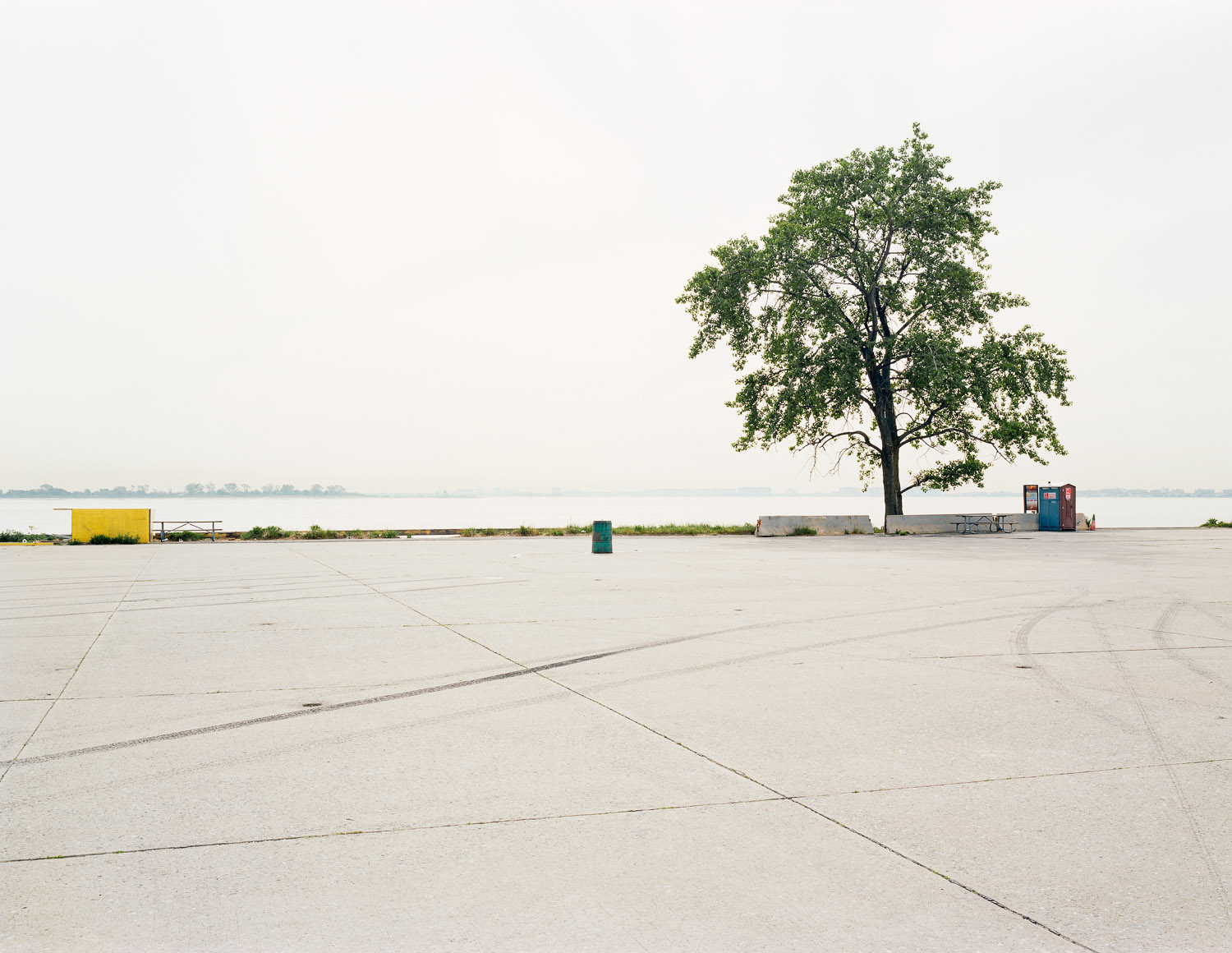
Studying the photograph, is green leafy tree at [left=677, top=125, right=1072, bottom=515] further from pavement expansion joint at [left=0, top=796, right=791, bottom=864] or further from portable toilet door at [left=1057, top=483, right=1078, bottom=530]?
pavement expansion joint at [left=0, top=796, right=791, bottom=864]

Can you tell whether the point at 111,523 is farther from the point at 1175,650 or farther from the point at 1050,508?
the point at 1050,508

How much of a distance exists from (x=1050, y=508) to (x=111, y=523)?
1460 inches

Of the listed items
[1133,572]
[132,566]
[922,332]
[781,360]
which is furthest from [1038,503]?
[132,566]

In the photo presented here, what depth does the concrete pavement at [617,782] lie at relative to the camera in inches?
127

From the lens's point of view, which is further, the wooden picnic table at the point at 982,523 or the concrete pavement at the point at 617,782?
the wooden picnic table at the point at 982,523

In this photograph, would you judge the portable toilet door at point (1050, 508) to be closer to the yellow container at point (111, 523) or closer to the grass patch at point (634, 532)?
the grass patch at point (634, 532)

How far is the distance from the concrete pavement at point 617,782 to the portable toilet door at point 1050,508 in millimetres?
30784

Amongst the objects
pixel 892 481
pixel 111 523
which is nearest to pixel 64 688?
pixel 111 523

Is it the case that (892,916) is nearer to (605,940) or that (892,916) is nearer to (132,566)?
(605,940)

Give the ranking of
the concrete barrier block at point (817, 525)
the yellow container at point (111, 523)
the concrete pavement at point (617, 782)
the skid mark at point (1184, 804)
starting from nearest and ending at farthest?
the concrete pavement at point (617, 782), the skid mark at point (1184, 804), the yellow container at point (111, 523), the concrete barrier block at point (817, 525)

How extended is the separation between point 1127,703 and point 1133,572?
12.5 m

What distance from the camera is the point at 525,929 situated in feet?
10.3

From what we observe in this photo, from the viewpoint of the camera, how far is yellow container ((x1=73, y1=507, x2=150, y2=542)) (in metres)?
30.2

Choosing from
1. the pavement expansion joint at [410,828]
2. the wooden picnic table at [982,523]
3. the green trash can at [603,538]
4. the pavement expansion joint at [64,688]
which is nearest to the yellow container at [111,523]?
the green trash can at [603,538]
